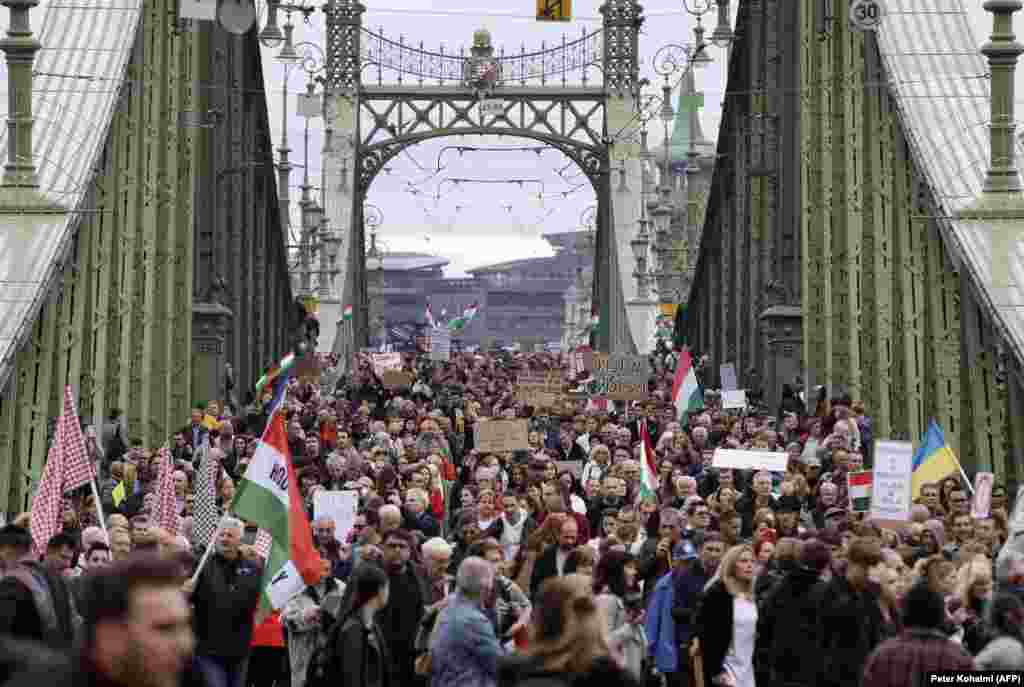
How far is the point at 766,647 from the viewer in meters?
12.4

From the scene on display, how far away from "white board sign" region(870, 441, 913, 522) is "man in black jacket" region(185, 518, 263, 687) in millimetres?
5530

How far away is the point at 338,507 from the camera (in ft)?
58.4

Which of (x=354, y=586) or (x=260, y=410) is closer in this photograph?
(x=354, y=586)

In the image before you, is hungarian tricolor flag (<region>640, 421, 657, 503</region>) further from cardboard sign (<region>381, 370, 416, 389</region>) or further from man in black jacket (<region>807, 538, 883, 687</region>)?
cardboard sign (<region>381, 370, 416, 389</region>)

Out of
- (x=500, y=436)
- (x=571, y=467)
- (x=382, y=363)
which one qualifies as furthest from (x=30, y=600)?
(x=382, y=363)

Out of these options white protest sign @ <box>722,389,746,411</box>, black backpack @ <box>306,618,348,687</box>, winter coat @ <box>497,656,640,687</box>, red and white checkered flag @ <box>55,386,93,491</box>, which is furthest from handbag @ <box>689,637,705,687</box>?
white protest sign @ <box>722,389,746,411</box>

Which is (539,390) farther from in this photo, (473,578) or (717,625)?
(473,578)

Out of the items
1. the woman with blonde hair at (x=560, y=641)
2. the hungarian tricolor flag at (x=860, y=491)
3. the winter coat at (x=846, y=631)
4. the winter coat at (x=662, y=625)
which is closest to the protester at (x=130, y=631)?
the woman with blonde hair at (x=560, y=641)

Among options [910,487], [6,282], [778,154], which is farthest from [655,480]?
[778,154]

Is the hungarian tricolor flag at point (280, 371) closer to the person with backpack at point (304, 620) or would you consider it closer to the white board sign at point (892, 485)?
the white board sign at point (892, 485)

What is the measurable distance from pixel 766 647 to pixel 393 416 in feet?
67.0

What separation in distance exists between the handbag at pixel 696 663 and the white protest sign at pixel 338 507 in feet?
14.7

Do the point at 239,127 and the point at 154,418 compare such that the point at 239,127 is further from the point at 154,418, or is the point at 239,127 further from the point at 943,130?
the point at 943,130

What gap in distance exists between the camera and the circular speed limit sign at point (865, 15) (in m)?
28.9
